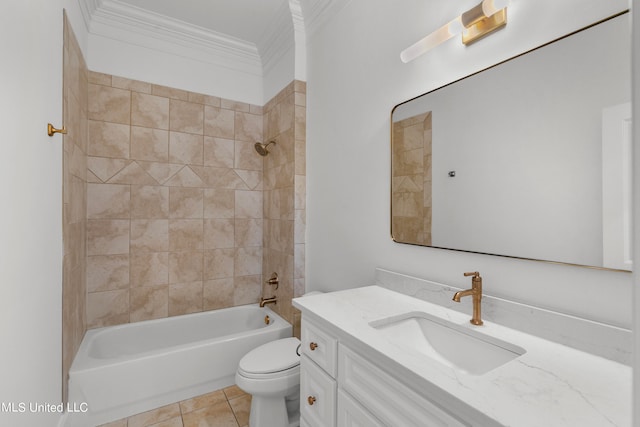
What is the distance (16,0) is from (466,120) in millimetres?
1649

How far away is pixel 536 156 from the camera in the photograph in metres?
0.99

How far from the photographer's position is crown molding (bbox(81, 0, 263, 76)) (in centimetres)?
222

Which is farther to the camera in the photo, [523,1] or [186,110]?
[186,110]

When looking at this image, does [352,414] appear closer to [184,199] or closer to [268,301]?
[268,301]

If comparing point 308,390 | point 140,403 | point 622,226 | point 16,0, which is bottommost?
point 140,403

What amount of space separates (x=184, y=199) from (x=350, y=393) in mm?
A: 2133

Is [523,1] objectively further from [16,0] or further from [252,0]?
[252,0]

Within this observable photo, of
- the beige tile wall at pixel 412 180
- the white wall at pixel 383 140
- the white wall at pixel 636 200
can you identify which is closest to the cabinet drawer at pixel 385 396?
the white wall at pixel 636 200

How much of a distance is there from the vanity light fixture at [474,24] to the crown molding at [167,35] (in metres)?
2.00

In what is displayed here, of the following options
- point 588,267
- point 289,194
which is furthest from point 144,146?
point 588,267

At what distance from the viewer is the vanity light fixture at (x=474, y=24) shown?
3.39 ft

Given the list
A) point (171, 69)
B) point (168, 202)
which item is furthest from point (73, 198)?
point (171, 69)

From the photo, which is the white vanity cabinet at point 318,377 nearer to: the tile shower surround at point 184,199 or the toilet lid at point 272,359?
the toilet lid at point 272,359

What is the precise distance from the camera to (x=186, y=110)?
2.56 m
